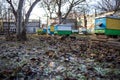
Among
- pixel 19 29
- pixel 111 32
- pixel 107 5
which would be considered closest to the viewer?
pixel 111 32

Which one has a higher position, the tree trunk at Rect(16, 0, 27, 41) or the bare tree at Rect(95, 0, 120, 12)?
the bare tree at Rect(95, 0, 120, 12)

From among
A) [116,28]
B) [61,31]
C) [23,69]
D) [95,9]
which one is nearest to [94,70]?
[23,69]

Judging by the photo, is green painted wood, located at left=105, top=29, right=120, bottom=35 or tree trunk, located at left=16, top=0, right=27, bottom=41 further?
tree trunk, located at left=16, top=0, right=27, bottom=41

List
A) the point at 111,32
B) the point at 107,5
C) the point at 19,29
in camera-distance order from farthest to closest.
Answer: the point at 107,5 < the point at 19,29 < the point at 111,32

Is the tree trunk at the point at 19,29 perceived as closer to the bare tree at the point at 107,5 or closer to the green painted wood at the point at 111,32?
the green painted wood at the point at 111,32

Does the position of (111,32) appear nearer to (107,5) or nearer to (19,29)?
(19,29)

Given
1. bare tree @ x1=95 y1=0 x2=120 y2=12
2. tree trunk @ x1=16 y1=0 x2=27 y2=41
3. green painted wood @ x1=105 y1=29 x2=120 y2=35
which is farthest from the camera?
bare tree @ x1=95 y1=0 x2=120 y2=12

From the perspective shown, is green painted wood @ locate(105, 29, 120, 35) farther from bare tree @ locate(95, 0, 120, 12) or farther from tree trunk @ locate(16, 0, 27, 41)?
bare tree @ locate(95, 0, 120, 12)

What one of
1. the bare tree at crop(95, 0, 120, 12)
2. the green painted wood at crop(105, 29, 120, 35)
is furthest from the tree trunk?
the bare tree at crop(95, 0, 120, 12)

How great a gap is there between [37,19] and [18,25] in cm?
3760

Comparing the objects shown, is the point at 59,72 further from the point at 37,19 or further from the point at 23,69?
the point at 37,19

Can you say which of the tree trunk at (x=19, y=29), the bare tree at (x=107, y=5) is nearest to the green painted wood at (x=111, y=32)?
the tree trunk at (x=19, y=29)

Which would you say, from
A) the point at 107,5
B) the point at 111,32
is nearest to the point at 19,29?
the point at 111,32

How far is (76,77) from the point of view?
3.36m
